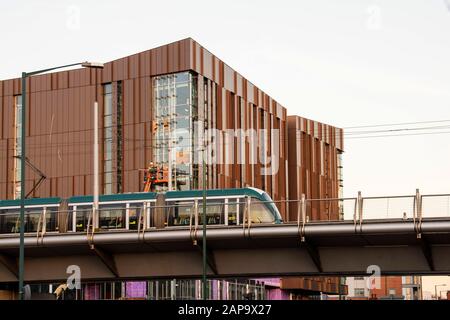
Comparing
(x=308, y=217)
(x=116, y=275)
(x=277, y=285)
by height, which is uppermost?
(x=308, y=217)

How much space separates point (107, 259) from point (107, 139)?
208 feet

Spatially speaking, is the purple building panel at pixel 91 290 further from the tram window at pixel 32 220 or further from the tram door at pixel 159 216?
the tram door at pixel 159 216

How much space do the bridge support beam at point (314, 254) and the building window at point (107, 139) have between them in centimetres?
6611

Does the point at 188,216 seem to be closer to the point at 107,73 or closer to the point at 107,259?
the point at 107,259

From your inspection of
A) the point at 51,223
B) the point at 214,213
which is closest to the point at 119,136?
the point at 51,223

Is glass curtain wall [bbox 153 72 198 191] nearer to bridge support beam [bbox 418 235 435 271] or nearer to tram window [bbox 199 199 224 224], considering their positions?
tram window [bbox 199 199 224 224]

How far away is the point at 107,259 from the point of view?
39.1m

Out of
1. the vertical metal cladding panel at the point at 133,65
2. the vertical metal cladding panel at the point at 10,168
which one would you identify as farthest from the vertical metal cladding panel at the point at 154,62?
the vertical metal cladding panel at the point at 10,168

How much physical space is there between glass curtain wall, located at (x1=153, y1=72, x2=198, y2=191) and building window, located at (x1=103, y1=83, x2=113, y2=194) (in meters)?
Answer: 6.63

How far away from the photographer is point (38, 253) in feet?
132
